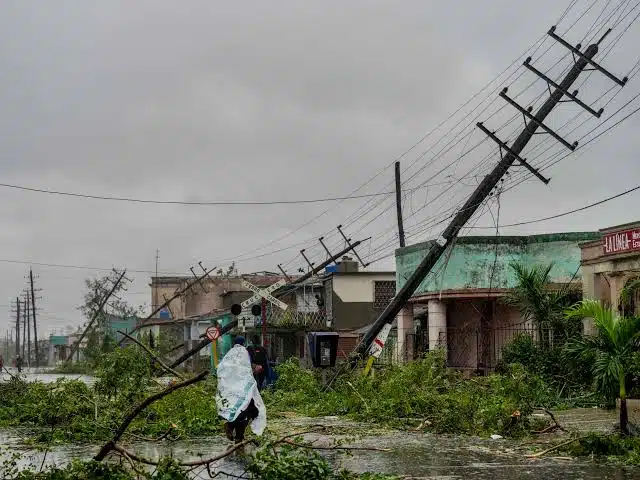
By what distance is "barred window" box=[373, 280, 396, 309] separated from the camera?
47.5 meters

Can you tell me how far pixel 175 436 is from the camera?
17.8m

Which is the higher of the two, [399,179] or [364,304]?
[399,179]

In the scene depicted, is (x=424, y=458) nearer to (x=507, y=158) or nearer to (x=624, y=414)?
(x=624, y=414)

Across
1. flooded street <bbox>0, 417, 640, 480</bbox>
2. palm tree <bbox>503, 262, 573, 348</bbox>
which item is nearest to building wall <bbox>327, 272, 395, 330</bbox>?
palm tree <bbox>503, 262, 573, 348</bbox>

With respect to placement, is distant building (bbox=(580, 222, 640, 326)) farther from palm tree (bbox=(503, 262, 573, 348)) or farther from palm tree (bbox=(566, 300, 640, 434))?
palm tree (bbox=(566, 300, 640, 434))

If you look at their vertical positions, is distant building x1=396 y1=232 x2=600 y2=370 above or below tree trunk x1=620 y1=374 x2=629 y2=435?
above

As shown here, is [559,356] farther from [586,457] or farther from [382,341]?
[586,457]

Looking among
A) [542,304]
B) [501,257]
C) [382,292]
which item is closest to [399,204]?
[501,257]

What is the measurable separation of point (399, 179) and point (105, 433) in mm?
22897

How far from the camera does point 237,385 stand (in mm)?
15375

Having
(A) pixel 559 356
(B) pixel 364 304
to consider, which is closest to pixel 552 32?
(A) pixel 559 356

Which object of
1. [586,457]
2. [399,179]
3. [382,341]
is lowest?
[586,457]

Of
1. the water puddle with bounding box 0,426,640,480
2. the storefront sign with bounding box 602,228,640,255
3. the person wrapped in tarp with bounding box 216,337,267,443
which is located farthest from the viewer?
the storefront sign with bounding box 602,228,640,255

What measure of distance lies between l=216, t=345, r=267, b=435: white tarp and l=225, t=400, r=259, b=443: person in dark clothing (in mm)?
77
